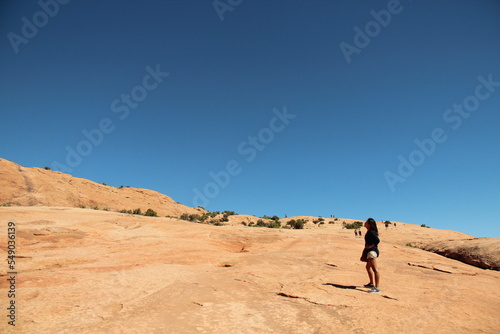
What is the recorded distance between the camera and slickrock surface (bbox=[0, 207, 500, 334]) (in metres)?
4.35

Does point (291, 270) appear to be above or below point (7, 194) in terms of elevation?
below

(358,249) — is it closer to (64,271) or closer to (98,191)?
(64,271)

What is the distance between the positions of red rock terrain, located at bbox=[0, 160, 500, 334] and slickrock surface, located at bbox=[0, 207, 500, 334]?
0.09 feet

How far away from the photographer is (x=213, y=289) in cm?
615

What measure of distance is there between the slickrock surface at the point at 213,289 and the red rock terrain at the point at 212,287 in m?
0.03

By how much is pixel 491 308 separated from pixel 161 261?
A: 9035 mm

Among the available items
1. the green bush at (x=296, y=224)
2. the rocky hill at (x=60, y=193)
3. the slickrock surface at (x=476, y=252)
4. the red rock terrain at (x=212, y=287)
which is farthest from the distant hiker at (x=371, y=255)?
the rocky hill at (x=60, y=193)

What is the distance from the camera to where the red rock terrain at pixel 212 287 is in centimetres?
437

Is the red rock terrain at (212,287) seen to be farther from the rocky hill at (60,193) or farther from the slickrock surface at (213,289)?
the rocky hill at (60,193)

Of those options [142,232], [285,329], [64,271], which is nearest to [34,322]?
[64,271]

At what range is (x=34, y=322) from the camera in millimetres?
4031

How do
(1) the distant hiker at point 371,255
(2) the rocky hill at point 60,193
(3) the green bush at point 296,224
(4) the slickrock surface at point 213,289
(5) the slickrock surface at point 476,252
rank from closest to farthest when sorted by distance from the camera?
(4) the slickrock surface at point 213,289 → (1) the distant hiker at point 371,255 → (5) the slickrock surface at point 476,252 → (3) the green bush at point 296,224 → (2) the rocky hill at point 60,193

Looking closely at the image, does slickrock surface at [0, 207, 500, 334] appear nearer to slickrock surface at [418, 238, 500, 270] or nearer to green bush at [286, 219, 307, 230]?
slickrock surface at [418, 238, 500, 270]

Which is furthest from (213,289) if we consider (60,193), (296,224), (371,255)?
(60,193)
